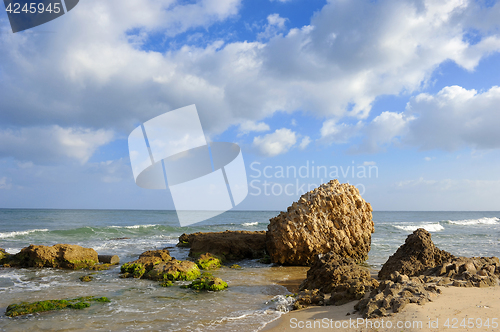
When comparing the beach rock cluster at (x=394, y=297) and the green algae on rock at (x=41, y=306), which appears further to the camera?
the green algae on rock at (x=41, y=306)

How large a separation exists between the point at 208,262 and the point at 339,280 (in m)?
5.01

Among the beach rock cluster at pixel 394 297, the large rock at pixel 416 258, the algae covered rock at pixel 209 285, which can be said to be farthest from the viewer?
the large rock at pixel 416 258

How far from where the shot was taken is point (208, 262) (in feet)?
33.2

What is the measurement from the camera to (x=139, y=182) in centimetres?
899

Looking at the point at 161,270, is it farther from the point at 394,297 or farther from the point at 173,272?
the point at 394,297

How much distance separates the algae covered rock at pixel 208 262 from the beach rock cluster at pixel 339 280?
12.5ft

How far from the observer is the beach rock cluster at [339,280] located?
221 inches

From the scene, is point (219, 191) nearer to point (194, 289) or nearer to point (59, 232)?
point (194, 289)

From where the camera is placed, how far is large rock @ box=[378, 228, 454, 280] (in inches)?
295

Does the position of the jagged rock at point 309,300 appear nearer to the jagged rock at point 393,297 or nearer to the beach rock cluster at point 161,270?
the jagged rock at point 393,297

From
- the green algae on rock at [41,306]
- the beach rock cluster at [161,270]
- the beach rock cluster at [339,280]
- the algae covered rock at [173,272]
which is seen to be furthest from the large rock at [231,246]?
the green algae on rock at [41,306]

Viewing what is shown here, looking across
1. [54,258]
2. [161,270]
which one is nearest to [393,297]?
[161,270]

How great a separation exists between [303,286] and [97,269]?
260 inches

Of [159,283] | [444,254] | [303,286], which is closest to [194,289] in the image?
[159,283]
